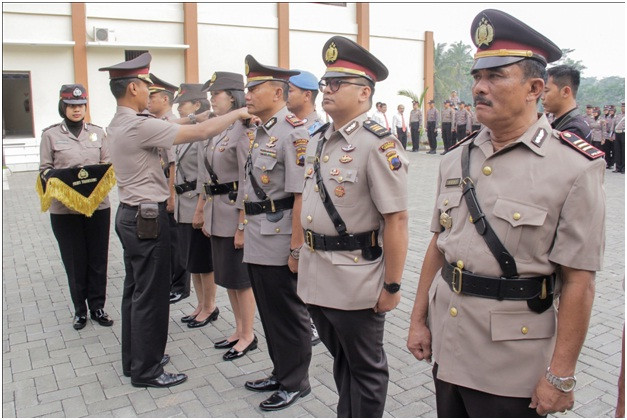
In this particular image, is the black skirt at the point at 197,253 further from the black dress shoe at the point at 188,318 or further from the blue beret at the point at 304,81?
the blue beret at the point at 304,81

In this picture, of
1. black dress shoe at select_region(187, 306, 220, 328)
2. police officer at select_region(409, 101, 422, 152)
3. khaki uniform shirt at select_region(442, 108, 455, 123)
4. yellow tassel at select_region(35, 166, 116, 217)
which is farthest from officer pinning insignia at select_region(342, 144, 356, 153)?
police officer at select_region(409, 101, 422, 152)

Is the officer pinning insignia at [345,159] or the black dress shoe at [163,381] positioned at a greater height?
the officer pinning insignia at [345,159]

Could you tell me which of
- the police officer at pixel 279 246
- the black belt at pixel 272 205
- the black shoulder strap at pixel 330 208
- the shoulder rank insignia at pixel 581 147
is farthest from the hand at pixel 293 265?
the shoulder rank insignia at pixel 581 147

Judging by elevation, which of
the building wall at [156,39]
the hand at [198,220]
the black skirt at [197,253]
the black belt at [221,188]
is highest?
the building wall at [156,39]

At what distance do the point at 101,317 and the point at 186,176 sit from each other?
147cm

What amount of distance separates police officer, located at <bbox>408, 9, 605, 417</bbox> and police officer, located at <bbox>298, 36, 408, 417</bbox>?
605 mm

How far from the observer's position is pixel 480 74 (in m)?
2.03

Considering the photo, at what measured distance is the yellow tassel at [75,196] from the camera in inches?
185

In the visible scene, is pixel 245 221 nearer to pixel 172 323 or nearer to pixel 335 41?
pixel 335 41

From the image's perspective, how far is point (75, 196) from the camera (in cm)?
475

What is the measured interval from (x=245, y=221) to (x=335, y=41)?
1.38 meters

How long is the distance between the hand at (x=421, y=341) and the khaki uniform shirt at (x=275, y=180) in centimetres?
130

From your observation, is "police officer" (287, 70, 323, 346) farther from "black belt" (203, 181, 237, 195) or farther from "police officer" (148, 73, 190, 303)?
"police officer" (148, 73, 190, 303)

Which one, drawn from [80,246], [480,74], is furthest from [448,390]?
[80,246]
